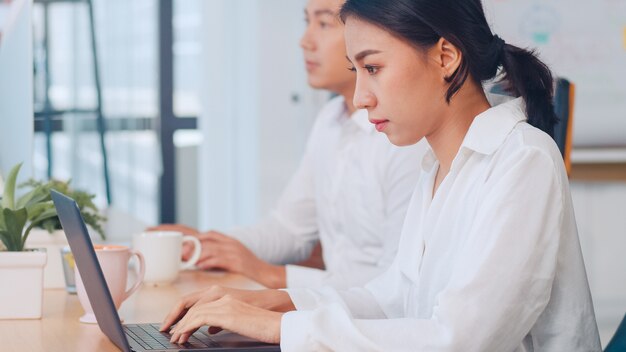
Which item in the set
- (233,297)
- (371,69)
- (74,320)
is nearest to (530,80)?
(371,69)

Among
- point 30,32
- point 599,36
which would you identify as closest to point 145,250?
point 30,32

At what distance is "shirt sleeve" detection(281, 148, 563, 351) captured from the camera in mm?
1075

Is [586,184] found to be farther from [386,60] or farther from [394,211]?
[386,60]

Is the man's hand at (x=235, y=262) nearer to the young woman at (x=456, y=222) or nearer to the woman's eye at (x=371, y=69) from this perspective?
the young woman at (x=456, y=222)

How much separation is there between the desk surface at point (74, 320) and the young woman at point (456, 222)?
0.36 ft

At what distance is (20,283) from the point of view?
1.34 metres

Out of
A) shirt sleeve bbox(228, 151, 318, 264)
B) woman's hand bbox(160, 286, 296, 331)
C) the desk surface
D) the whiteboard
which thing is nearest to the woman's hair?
woman's hand bbox(160, 286, 296, 331)

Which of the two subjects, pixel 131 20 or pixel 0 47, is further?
pixel 131 20

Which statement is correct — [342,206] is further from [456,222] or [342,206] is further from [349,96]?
[456,222]

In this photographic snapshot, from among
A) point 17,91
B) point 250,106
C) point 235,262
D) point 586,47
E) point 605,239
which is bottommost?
point 605,239

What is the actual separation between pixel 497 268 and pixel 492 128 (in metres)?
0.22

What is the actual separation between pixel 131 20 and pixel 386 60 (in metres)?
3.10

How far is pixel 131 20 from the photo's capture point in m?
4.19

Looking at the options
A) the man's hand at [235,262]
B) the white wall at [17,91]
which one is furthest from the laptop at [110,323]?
the man's hand at [235,262]
